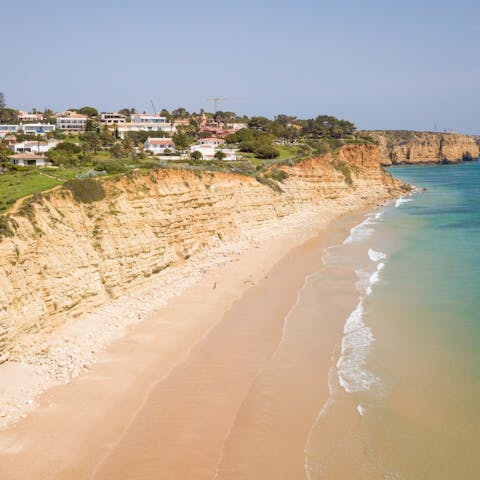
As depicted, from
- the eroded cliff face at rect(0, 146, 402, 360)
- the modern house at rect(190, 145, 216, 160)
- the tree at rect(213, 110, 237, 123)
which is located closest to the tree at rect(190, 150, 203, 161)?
the modern house at rect(190, 145, 216, 160)

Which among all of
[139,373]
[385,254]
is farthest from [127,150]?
[139,373]

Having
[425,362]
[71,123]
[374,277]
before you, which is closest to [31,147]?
[374,277]

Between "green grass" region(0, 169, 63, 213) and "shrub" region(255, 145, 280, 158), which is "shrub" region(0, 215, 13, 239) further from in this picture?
"shrub" region(255, 145, 280, 158)

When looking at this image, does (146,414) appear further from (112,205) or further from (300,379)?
(112,205)

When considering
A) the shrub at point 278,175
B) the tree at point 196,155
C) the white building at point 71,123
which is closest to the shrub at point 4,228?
the tree at point 196,155

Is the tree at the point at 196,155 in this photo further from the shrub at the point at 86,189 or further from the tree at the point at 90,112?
the tree at the point at 90,112

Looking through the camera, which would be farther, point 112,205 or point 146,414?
point 112,205
